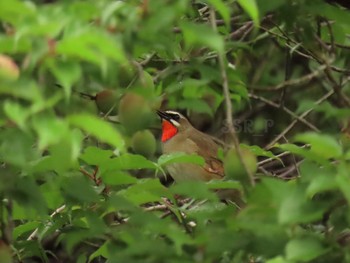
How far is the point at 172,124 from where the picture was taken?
5148 mm

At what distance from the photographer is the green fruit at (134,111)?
221 cm

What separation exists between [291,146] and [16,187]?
668mm

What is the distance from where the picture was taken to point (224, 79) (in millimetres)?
2152

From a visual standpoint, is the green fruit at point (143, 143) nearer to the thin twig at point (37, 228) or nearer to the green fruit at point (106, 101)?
the green fruit at point (106, 101)

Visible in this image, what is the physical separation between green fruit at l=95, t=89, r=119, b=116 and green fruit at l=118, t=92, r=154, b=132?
38 centimetres

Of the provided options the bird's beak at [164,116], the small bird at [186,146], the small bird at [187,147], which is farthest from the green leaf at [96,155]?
the bird's beak at [164,116]

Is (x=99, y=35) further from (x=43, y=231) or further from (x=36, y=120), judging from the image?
(x=43, y=231)

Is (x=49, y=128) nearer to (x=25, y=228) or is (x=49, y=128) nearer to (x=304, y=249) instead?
(x=304, y=249)

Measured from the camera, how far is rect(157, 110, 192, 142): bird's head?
5129 mm

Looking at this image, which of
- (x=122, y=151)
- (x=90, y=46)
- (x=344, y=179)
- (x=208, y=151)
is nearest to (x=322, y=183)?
(x=344, y=179)

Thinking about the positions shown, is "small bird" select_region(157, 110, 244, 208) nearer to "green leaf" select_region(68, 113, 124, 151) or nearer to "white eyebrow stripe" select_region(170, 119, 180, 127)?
"white eyebrow stripe" select_region(170, 119, 180, 127)

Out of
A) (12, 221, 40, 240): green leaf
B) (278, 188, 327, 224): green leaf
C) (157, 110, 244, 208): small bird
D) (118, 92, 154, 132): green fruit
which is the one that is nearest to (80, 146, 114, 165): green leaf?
(118, 92, 154, 132): green fruit

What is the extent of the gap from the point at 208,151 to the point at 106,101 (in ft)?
6.42

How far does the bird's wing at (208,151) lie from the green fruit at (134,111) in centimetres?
206
